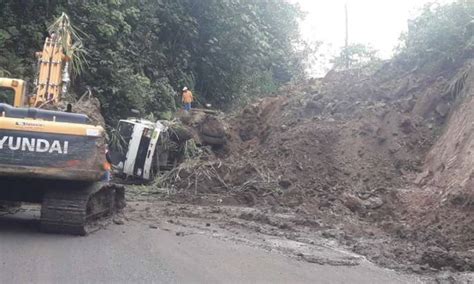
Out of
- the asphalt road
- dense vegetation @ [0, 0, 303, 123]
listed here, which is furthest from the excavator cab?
dense vegetation @ [0, 0, 303, 123]

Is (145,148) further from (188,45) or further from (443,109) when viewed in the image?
Result: (188,45)

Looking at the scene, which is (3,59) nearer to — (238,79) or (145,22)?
(145,22)

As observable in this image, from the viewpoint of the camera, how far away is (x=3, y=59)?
17375 millimetres

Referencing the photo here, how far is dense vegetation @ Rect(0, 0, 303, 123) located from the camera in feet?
64.1

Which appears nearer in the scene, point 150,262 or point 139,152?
point 150,262

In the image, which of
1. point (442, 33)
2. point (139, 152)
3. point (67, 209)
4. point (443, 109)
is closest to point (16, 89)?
point (67, 209)

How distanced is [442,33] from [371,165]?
4.93m

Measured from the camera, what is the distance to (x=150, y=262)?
7.23 metres

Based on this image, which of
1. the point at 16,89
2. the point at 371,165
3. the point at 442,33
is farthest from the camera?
the point at 442,33

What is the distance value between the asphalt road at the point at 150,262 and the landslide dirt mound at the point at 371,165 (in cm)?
135

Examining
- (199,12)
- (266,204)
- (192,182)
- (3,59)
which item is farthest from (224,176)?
(199,12)

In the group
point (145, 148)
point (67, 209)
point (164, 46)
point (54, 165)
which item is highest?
point (164, 46)

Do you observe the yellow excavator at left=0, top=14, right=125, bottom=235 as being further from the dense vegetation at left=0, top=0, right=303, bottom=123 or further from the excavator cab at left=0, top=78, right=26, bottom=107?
the dense vegetation at left=0, top=0, right=303, bottom=123

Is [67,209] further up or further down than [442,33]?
further down
